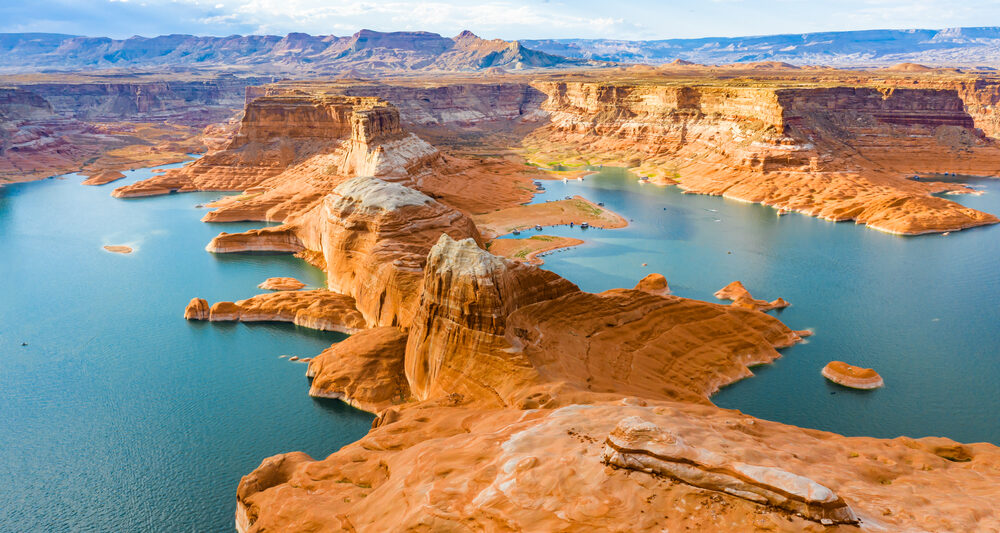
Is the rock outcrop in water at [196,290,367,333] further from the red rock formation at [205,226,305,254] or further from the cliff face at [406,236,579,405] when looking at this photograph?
the red rock formation at [205,226,305,254]

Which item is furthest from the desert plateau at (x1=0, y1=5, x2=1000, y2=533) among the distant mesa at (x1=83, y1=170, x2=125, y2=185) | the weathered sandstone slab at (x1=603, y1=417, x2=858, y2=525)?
the distant mesa at (x1=83, y1=170, x2=125, y2=185)

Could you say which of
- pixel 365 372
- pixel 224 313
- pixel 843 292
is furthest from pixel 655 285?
pixel 224 313

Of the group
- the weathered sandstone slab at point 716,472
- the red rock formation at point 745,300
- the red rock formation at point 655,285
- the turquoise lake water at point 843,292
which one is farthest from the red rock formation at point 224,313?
the red rock formation at point 745,300

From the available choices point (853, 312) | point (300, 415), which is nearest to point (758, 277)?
point (853, 312)

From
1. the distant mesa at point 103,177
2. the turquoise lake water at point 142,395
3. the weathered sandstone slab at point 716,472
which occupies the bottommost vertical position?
the turquoise lake water at point 142,395

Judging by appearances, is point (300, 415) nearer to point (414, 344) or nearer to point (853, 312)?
point (414, 344)

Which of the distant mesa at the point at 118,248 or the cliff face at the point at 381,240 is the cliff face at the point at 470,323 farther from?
the distant mesa at the point at 118,248
